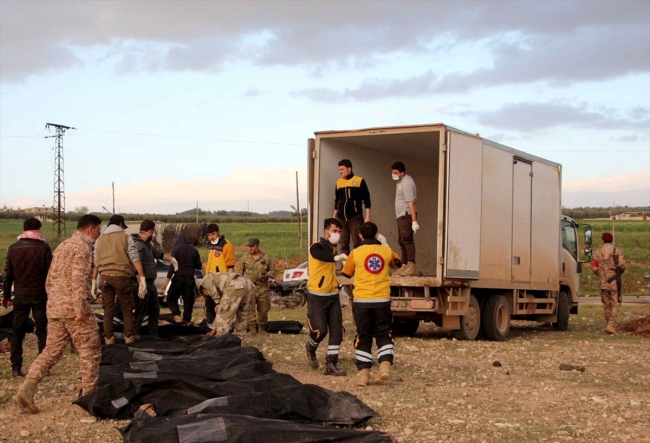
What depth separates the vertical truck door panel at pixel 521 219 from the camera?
14.9m

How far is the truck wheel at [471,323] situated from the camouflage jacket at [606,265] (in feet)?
11.2

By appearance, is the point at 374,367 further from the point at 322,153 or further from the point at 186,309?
the point at 186,309

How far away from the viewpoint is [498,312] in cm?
1473

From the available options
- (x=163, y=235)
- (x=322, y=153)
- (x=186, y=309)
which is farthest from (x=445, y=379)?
(x=163, y=235)

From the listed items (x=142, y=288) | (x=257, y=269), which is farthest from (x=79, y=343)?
(x=257, y=269)

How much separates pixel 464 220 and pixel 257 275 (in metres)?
3.43

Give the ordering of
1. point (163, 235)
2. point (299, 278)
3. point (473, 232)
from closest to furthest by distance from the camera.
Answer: point (473, 232) → point (299, 278) → point (163, 235)

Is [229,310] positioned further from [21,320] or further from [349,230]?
[21,320]

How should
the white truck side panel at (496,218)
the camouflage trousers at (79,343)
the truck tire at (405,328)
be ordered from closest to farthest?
the camouflage trousers at (79,343) < the white truck side panel at (496,218) < the truck tire at (405,328)

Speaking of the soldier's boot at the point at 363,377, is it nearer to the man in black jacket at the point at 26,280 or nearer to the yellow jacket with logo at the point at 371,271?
the yellow jacket with logo at the point at 371,271

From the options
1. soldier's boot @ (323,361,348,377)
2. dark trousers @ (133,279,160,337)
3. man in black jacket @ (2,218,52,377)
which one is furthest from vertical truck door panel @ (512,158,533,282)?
man in black jacket @ (2,218,52,377)

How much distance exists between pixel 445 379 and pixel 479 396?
1278mm

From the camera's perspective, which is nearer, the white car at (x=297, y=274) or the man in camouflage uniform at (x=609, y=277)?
the man in camouflage uniform at (x=609, y=277)

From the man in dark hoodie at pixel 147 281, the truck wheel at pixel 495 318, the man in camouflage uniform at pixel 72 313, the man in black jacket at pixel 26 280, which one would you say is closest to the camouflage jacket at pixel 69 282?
the man in camouflage uniform at pixel 72 313
